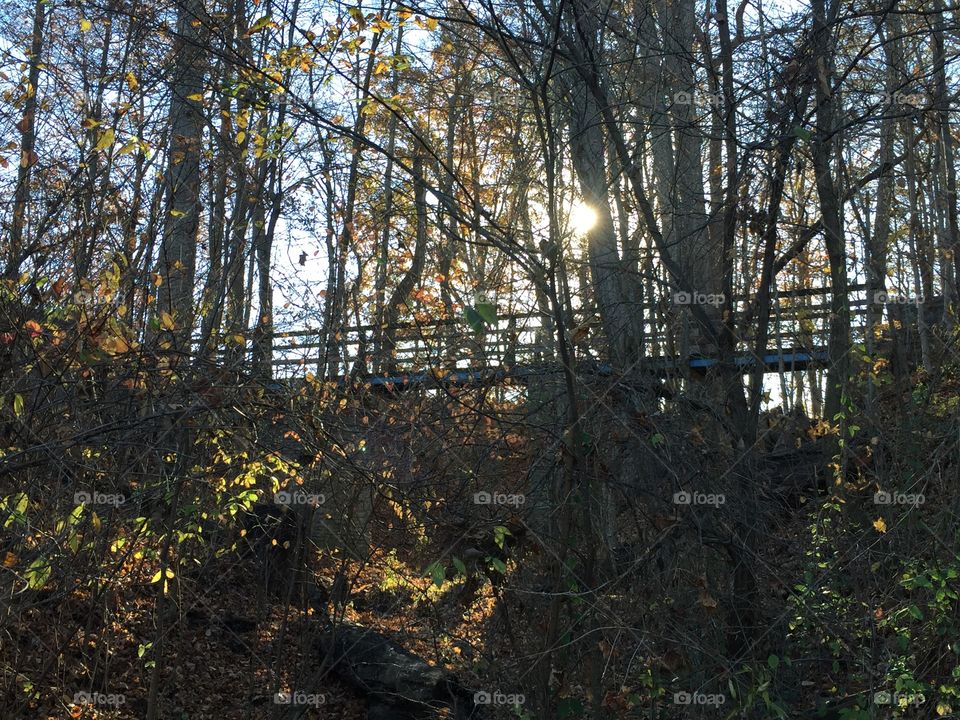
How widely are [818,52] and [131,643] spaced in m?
6.87

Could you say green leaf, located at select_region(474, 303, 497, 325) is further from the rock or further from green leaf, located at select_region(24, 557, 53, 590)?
the rock

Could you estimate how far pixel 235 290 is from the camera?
8.61m

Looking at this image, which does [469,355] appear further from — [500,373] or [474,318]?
[474,318]

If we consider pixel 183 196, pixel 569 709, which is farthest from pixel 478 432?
pixel 183 196

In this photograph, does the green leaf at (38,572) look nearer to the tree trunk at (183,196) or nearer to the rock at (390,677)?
the tree trunk at (183,196)

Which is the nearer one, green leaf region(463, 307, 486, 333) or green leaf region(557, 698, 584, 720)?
green leaf region(463, 307, 486, 333)

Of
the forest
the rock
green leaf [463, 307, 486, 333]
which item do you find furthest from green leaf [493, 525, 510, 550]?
the rock

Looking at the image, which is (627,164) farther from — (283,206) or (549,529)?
(283,206)

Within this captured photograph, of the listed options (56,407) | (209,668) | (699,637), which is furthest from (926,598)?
(209,668)

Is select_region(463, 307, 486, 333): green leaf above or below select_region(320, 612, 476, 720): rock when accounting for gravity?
above

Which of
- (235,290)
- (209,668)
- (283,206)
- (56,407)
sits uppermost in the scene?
(283,206)

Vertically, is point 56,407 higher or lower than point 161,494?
higher

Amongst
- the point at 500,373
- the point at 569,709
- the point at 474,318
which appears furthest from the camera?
the point at 500,373

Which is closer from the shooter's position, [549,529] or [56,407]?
[56,407]
